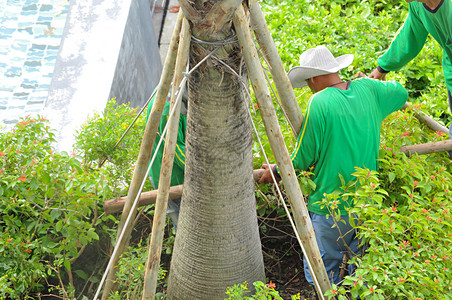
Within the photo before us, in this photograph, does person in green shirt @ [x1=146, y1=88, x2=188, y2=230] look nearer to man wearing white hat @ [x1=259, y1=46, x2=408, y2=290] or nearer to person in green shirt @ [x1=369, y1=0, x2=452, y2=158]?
man wearing white hat @ [x1=259, y1=46, x2=408, y2=290]

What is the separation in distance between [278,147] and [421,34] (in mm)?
1913

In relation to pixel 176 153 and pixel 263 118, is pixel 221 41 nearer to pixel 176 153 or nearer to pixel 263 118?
pixel 263 118

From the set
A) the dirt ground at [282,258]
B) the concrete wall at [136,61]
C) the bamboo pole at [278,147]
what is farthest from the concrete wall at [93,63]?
the bamboo pole at [278,147]

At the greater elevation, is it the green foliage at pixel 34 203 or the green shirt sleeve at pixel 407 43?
the green shirt sleeve at pixel 407 43

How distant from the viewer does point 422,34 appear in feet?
10.7

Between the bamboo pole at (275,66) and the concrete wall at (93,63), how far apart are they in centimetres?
209

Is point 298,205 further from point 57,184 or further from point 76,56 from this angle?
point 76,56

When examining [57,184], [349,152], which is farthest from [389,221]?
[57,184]

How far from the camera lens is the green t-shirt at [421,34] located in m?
2.96

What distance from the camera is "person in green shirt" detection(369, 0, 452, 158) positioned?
116 inches

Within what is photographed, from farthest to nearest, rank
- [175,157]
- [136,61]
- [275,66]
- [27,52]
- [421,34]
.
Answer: [27,52], [136,61], [421,34], [175,157], [275,66]

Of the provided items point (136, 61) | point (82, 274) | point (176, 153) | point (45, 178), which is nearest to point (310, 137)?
point (176, 153)

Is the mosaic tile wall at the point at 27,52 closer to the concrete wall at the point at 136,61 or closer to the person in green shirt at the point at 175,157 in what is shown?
the concrete wall at the point at 136,61

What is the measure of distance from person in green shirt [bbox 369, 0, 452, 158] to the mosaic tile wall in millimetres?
3927
